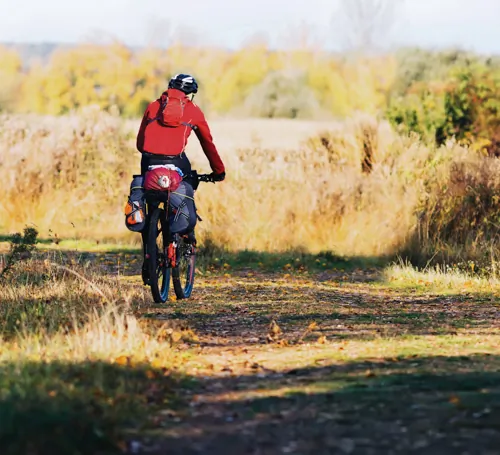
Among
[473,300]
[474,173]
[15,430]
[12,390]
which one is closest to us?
[15,430]

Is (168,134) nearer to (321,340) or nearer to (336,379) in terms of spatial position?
(321,340)

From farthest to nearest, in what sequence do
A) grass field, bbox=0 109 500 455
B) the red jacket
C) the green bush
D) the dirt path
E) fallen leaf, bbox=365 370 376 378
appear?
1. the green bush
2. the red jacket
3. fallen leaf, bbox=365 370 376 378
4. grass field, bbox=0 109 500 455
5. the dirt path

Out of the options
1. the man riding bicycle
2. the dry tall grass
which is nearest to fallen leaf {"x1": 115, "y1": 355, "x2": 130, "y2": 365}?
A: the man riding bicycle

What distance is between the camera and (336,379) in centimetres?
723

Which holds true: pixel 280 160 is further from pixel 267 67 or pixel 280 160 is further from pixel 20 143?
pixel 267 67

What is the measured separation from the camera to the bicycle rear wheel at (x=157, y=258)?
35.8ft

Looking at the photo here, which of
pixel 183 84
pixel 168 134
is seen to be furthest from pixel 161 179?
pixel 183 84

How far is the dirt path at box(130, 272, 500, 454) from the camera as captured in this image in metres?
5.75

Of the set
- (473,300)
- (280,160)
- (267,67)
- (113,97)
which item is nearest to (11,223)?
(280,160)

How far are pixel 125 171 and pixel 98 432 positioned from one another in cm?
1726

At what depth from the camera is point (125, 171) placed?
22.5 meters

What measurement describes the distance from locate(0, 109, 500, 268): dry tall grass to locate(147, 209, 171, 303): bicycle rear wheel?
176 inches

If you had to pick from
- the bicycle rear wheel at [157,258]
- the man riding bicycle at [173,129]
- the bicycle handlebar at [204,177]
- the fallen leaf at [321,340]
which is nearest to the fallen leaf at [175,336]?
the fallen leaf at [321,340]

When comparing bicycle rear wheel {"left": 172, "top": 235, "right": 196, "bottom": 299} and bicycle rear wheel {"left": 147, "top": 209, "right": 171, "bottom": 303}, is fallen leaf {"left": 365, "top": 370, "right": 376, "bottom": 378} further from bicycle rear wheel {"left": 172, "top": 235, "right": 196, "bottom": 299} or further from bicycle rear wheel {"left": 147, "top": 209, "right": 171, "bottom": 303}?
bicycle rear wheel {"left": 172, "top": 235, "right": 196, "bottom": 299}
